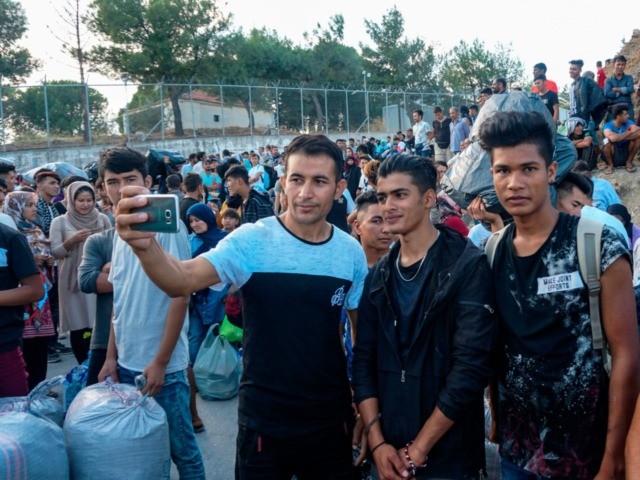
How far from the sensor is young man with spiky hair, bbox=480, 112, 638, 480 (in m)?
1.88

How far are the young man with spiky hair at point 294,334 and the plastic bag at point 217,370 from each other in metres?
2.90

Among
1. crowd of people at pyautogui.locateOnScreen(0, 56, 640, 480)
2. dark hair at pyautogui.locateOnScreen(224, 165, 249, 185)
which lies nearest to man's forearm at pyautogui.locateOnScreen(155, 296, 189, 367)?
crowd of people at pyautogui.locateOnScreen(0, 56, 640, 480)

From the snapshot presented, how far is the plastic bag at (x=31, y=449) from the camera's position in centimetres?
230

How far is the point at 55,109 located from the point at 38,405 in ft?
69.4

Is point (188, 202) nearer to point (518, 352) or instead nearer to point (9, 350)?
point (9, 350)

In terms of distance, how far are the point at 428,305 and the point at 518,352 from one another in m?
0.37

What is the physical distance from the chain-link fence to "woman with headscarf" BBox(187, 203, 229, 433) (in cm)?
1772

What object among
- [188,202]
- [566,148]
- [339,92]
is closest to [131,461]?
[566,148]

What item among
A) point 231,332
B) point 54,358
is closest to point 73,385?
point 231,332

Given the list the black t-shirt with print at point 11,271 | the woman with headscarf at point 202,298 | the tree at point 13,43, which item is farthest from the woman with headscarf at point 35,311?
the tree at point 13,43

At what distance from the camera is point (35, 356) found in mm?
4324

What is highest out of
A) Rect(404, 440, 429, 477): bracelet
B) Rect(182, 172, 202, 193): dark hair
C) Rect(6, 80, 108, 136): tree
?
Rect(6, 80, 108, 136): tree

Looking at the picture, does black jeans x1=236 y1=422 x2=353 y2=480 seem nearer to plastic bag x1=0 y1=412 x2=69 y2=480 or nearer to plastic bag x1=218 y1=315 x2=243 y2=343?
plastic bag x1=0 y1=412 x2=69 y2=480

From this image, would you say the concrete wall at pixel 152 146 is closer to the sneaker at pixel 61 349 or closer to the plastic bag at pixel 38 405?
the sneaker at pixel 61 349
